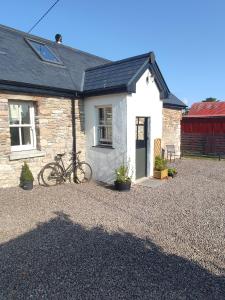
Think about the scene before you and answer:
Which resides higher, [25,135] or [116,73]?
[116,73]

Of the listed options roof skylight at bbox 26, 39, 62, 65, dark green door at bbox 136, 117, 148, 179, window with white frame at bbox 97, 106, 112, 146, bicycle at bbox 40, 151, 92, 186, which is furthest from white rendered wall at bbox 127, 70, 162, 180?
roof skylight at bbox 26, 39, 62, 65

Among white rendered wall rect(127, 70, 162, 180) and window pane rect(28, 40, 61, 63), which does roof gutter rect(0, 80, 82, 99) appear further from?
white rendered wall rect(127, 70, 162, 180)

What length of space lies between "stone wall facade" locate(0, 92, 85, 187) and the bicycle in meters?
0.23

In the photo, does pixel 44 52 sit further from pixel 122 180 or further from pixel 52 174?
pixel 122 180

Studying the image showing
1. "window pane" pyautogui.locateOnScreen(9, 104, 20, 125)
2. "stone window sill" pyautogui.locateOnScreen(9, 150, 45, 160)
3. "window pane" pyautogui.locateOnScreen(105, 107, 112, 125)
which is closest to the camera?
"stone window sill" pyautogui.locateOnScreen(9, 150, 45, 160)

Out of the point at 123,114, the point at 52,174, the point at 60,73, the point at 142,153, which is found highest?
the point at 60,73

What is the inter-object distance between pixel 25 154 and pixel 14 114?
1374mm

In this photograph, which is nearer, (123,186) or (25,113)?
(123,186)

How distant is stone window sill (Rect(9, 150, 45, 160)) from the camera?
7.29 metres

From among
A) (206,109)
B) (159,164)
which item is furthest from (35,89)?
(206,109)

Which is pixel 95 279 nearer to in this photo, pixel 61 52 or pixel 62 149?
pixel 62 149

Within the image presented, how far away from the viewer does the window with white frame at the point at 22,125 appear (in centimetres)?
757

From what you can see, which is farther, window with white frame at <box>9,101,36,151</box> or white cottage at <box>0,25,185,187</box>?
window with white frame at <box>9,101,36,151</box>

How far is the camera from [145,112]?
866 cm
